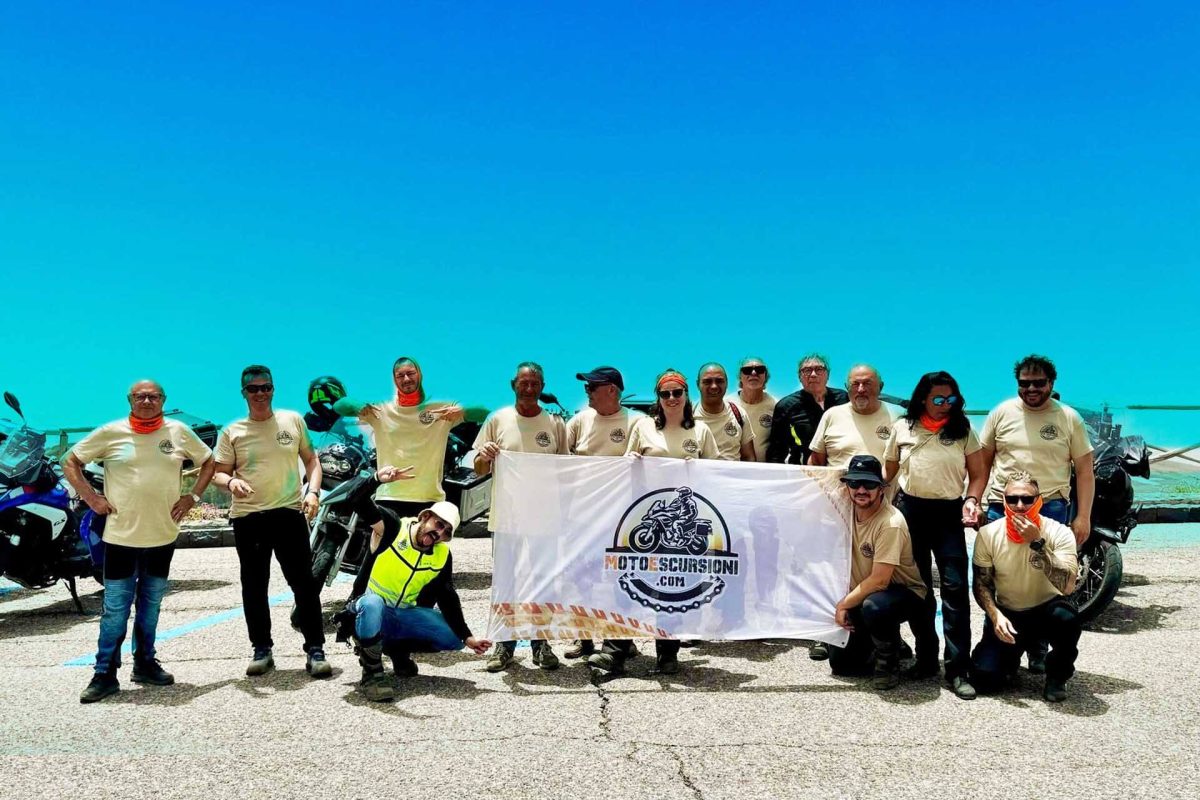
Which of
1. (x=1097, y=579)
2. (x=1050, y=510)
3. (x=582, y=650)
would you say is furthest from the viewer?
(x=1097, y=579)

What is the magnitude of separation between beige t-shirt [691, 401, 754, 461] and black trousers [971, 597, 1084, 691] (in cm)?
195

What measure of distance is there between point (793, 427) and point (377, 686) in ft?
10.7

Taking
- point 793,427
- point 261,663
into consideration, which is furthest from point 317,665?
point 793,427

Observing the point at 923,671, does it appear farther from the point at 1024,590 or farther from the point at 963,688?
the point at 1024,590

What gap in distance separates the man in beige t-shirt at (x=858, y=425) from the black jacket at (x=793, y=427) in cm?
60

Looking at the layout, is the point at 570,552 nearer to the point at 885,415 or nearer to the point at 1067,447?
the point at 885,415

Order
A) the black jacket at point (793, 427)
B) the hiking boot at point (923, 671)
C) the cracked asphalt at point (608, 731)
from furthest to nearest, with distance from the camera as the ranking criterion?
1. the black jacket at point (793, 427)
2. the hiking boot at point (923, 671)
3. the cracked asphalt at point (608, 731)

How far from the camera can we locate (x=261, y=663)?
563cm

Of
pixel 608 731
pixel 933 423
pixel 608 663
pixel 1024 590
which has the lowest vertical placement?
pixel 608 731

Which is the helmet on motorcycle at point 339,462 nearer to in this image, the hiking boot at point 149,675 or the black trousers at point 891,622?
the hiking boot at point 149,675

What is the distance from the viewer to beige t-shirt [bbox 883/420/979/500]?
5.28 meters

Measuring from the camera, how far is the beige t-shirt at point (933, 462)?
208 inches

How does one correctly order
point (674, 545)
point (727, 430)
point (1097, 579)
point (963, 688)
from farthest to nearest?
point (1097, 579)
point (727, 430)
point (674, 545)
point (963, 688)

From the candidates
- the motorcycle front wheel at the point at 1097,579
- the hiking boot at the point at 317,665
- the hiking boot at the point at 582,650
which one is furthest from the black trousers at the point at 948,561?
the hiking boot at the point at 317,665
